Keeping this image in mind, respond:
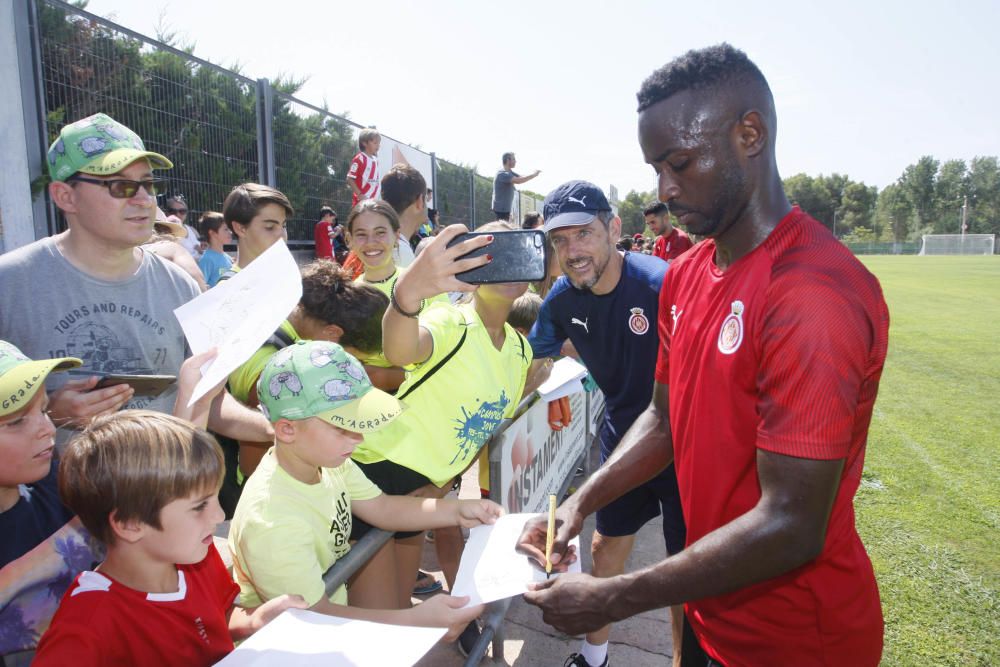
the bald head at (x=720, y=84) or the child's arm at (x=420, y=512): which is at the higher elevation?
the bald head at (x=720, y=84)

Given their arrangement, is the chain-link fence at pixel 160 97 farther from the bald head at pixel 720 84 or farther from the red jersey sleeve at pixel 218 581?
the bald head at pixel 720 84

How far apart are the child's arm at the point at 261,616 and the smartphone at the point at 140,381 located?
0.70 m

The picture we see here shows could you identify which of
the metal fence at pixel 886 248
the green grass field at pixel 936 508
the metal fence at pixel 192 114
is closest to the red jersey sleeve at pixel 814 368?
the green grass field at pixel 936 508

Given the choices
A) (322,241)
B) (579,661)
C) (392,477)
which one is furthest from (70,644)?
(322,241)

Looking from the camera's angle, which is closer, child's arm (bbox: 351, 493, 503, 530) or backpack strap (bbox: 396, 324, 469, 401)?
child's arm (bbox: 351, 493, 503, 530)

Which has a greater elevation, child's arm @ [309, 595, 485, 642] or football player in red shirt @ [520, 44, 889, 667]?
football player in red shirt @ [520, 44, 889, 667]

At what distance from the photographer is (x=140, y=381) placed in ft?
6.01

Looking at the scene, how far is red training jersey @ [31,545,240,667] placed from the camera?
4.33ft

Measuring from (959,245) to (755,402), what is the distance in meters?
103

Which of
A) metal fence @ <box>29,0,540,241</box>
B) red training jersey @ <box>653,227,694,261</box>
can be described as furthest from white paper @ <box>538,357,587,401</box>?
red training jersey @ <box>653,227,694,261</box>

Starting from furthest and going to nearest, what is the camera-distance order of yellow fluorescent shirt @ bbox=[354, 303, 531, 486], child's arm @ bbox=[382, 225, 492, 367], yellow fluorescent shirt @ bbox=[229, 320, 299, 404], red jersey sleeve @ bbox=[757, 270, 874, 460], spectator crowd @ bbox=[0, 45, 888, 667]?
yellow fluorescent shirt @ bbox=[229, 320, 299, 404]
yellow fluorescent shirt @ bbox=[354, 303, 531, 486]
child's arm @ bbox=[382, 225, 492, 367]
spectator crowd @ bbox=[0, 45, 888, 667]
red jersey sleeve @ bbox=[757, 270, 874, 460]

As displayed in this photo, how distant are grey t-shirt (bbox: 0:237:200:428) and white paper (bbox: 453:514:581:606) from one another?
1.48 meters

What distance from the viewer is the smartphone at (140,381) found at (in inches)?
70.6

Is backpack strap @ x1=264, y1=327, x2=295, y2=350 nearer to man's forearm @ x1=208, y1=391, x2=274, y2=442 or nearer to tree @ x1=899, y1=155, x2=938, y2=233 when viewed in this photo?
man's forearm @ x1=208, y1=391, x2=274, y2=442
